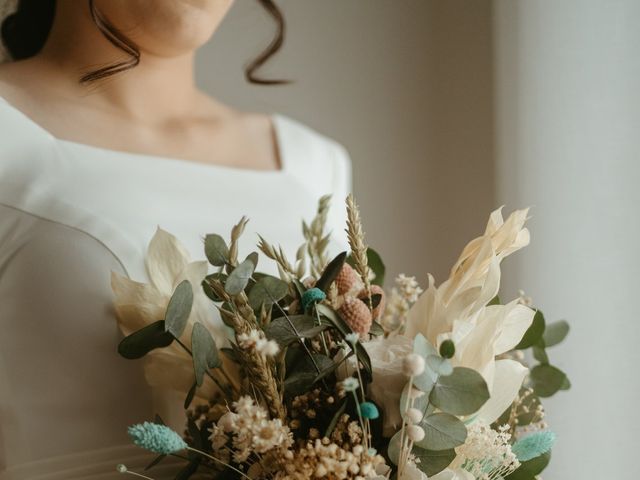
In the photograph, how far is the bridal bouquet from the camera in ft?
1.99

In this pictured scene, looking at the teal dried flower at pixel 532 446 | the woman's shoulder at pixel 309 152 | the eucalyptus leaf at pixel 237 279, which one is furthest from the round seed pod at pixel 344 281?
the woman's shoulder at pixel 309 152

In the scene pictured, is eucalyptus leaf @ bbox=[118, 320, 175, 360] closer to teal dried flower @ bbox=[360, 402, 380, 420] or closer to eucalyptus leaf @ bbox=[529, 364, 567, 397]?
teal dried flower @ bbox=[360, 402, 380, 420]

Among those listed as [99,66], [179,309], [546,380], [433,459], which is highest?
[99,66]

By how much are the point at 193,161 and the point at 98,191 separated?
200mm

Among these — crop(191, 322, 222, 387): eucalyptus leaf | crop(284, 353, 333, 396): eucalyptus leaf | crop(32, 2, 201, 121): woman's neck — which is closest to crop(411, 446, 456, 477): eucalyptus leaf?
crop(284, 353, 333, 396): eucalyptus leaf

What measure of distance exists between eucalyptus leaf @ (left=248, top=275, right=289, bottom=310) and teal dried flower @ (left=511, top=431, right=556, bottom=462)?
11.0 inches

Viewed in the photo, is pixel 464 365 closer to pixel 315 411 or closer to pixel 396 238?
pixel 315 411

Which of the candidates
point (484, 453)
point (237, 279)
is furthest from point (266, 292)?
point (484, 453)

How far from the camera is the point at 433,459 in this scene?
0.65 meters

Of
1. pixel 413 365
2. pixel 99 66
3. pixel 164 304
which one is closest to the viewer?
pixel 413 365

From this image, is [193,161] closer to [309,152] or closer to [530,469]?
[309,152]

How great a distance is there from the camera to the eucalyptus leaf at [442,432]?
619 mm

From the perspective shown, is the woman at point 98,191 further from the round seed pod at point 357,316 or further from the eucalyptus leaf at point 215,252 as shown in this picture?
the round seed pod at point 357,316

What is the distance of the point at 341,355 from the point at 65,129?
52cm
